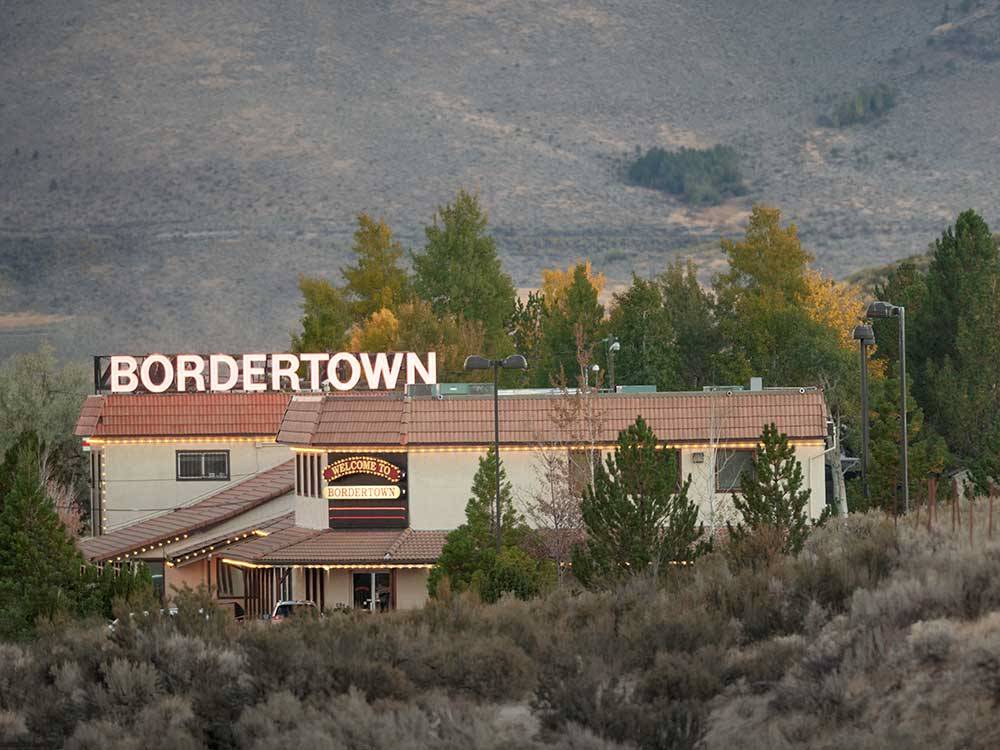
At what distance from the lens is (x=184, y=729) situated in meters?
26.2

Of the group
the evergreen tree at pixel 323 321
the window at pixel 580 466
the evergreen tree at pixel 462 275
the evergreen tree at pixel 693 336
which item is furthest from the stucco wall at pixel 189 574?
the evergreen tree at pixel 462 275

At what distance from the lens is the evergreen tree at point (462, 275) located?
10769cm

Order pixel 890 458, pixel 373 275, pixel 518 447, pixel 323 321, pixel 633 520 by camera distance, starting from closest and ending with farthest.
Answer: pixel 633 520 → pixel 890 458 → pixel 518 447 → pixel 323 321 → pixel 373 275

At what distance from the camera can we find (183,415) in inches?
2960

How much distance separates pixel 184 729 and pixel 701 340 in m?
80.0

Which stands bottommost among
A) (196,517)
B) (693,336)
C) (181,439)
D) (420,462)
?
(196,517)

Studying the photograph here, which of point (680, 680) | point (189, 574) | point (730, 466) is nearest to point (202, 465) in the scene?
point (189, 574)

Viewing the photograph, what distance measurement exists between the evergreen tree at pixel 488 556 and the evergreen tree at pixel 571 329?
34081mm

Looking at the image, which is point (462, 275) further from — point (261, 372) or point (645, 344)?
→ point (261, 372)

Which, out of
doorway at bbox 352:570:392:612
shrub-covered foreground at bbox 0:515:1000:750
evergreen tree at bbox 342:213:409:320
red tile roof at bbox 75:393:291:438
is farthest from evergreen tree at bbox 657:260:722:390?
shrub-covered foreground at bbox 0:515:1000:750

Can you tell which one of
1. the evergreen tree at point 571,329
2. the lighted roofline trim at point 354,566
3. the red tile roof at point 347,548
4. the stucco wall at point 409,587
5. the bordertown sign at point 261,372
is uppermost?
the evergreen tree at point 571,329

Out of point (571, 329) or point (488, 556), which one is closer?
point (488, 556)

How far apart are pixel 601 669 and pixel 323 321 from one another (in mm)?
77843

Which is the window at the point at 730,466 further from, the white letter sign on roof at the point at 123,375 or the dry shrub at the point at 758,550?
the white letter sign on roof at the point at 123,375
